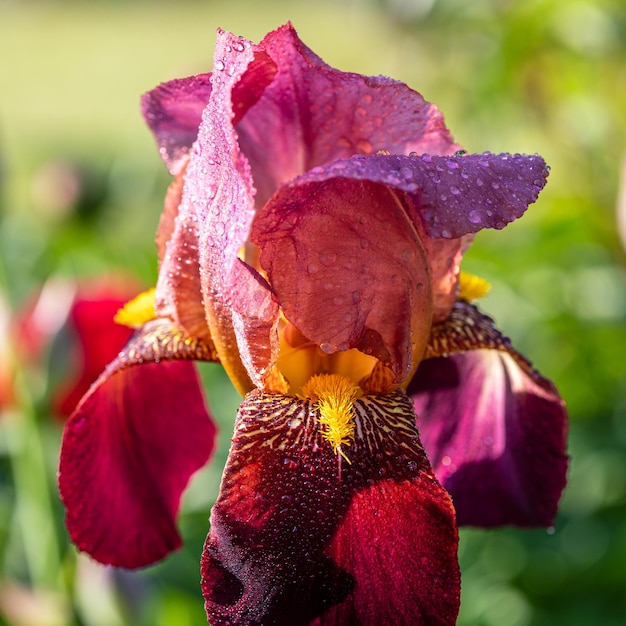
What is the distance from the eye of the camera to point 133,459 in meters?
1.25

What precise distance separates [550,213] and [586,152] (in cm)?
58

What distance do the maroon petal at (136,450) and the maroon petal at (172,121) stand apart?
0.76 feet

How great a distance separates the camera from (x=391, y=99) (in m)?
1.06

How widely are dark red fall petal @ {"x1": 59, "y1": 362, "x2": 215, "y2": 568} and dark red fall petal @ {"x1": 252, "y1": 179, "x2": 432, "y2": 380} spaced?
345 mm

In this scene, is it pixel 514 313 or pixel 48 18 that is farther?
pixel 48 18

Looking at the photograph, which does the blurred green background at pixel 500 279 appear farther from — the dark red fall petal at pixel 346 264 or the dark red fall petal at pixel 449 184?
the dark red fall petal at pixel 449 184

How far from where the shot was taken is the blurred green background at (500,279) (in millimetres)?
1758

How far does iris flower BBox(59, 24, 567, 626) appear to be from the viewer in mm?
912

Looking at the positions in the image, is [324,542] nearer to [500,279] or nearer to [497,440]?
[497,440]

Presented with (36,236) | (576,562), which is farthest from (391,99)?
(36,236)

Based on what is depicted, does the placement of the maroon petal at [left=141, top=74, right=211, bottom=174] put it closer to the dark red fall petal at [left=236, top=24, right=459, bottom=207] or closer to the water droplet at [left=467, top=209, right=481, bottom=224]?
the dark red fall petal at [left=236, top=24, right=459, bottom=207]

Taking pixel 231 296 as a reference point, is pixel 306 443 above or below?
below

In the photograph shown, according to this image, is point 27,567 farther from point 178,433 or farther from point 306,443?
point 306,443

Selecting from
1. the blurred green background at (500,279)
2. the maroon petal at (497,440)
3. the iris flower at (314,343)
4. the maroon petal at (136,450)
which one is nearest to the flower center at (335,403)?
the iris flower at (314,343)
